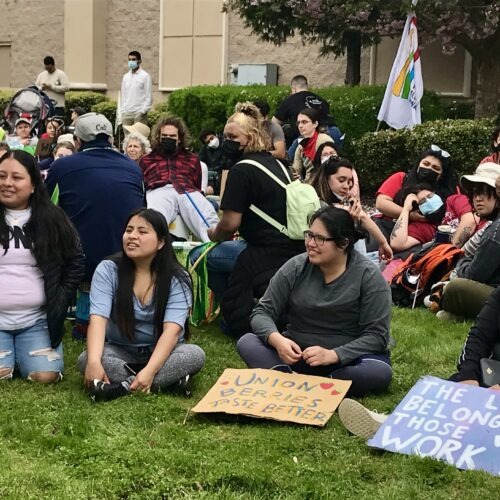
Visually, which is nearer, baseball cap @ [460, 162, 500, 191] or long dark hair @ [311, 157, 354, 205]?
baseball cap @ [460, 162, 500, 191]

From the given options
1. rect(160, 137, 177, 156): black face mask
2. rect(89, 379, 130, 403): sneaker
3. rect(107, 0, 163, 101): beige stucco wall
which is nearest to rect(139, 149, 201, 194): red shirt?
rect(160, 137, 177, 156): black face mask

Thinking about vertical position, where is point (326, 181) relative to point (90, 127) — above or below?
below

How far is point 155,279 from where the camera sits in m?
5.99

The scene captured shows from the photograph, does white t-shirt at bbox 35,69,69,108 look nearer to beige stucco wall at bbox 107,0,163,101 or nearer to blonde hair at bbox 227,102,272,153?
beige stucco wall at bbox 107,0,163,101

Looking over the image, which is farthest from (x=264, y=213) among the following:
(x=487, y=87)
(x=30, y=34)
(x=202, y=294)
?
(x=30, y=34)

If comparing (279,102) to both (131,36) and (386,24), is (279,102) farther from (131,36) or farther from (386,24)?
(131,36)

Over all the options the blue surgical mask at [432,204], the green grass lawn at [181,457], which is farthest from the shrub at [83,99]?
the green grass lawn at [181,457]

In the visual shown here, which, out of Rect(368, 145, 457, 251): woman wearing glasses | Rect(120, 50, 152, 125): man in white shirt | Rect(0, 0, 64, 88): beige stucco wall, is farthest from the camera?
Rect(0, 0, 64, 88): beige stucco wall

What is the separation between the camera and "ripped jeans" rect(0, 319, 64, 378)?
615 cm

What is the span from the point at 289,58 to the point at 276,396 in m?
15.4

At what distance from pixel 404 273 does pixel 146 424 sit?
147 inches

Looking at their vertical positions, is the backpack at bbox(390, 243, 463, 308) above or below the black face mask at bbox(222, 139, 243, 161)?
below

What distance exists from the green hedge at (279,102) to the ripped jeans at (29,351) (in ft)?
31.9

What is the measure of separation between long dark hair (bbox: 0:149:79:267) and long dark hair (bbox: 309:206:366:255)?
1533mm
